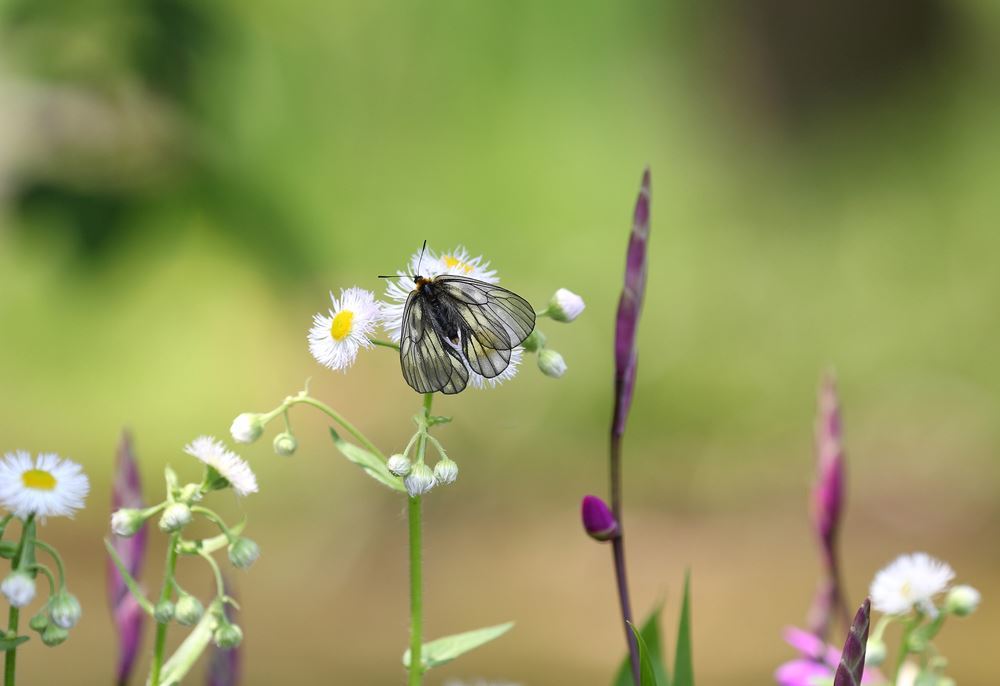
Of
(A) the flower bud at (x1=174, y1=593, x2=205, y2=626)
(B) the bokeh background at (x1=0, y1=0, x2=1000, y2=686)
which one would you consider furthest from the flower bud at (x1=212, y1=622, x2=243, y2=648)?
(B) the bokeh background at (x1=0, y1=0, x2=1000, y2=686)

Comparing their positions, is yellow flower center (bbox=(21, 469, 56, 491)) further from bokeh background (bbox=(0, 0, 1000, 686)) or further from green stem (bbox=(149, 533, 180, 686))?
bokeh background (bbox=(0, 0, 1000, 686))

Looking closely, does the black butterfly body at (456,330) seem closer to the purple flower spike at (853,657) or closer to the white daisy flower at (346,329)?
the white daisy flower at (346,329)

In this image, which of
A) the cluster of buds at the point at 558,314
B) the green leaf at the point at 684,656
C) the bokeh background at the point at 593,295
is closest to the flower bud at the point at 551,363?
the cluster of buds at the point at 558,314


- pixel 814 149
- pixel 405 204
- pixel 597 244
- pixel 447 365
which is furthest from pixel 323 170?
pixel 447 365

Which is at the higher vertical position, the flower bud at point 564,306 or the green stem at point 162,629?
the flower bud at point 564,306

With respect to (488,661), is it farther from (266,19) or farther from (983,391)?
(266,19)
